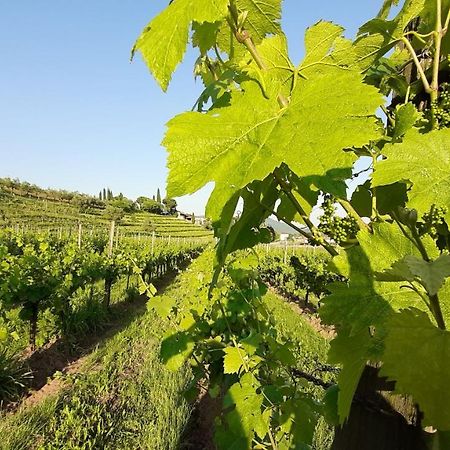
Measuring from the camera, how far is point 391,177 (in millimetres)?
650

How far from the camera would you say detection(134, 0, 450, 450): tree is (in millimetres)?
549

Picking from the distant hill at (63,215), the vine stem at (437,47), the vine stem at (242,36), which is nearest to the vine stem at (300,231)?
the vine stem at (242,36)

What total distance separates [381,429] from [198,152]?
27.5 inches

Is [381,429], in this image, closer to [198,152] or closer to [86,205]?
[198,152]

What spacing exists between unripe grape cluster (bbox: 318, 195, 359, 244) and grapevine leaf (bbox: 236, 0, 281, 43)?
0.37m

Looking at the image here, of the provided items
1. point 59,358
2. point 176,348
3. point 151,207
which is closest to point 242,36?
point 176,348

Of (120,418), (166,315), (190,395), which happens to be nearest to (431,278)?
(166,315)

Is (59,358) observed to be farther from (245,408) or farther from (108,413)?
(245,408)

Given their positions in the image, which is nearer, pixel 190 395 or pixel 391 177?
pixel 391 177

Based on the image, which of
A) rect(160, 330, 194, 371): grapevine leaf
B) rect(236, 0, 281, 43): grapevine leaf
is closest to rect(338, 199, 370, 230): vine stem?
→ rect(236, 0, 281, 43): grapevine leaf

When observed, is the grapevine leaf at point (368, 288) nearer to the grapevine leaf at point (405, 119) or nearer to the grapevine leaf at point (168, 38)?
the grapevine leaf at point (405, 119)

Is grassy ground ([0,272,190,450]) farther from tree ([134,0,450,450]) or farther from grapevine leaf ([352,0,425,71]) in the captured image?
grapevine leaf ([352,0,425,71])

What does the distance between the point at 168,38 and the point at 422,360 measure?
23.8 inches

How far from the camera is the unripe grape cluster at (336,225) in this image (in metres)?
0.85
